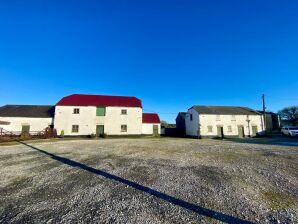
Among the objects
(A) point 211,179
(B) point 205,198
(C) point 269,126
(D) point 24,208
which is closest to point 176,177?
(A) point 211,179

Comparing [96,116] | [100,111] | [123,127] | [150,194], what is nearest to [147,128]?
[123,127]

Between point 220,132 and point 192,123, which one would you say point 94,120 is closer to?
point 192,123

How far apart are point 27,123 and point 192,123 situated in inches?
1201

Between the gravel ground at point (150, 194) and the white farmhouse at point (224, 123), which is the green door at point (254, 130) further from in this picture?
the gravel ground at point (150, 194)

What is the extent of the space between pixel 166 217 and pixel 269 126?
165ft

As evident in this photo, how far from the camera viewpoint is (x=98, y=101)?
28.9 meters

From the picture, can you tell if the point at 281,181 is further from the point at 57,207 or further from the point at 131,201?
the point at 57,207

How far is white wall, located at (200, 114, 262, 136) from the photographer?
28.9 meters

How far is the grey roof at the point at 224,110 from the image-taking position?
30.1 metres

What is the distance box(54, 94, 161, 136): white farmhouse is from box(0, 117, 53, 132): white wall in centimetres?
257

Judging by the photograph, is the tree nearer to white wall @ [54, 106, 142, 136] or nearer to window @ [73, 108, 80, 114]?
white wall @ [54, 106, 142, 136]

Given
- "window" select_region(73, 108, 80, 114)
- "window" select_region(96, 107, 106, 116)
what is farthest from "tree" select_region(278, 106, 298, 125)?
"window" select_region(73, 108, 80, 114)

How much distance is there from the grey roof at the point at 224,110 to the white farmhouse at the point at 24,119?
2812 centimetres

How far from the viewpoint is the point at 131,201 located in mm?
3930
